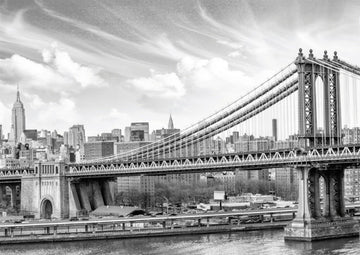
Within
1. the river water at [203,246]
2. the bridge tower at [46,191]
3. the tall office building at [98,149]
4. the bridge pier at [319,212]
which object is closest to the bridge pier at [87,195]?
the bridge tower at [46,191]

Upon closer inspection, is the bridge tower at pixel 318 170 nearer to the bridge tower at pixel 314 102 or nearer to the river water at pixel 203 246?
the bridge tower at pixel 314 102

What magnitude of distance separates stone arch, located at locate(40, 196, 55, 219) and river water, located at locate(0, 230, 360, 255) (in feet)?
74.1

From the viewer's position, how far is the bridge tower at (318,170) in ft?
191

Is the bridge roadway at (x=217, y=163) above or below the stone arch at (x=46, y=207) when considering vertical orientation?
above

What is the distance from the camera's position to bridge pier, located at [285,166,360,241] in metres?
58.2

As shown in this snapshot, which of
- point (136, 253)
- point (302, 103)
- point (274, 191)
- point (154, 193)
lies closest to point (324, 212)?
point (302, 103)

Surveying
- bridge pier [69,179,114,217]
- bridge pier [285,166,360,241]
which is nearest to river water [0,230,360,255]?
bridge pier [285,166,360,241]

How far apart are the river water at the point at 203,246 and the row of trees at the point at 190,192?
40.2 m

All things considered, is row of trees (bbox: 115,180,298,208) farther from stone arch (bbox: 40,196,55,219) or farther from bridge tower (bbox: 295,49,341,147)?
bridge tower (bbox: 295,49,341,147)

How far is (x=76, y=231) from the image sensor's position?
68.0m

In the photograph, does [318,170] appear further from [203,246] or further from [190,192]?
[190,192]

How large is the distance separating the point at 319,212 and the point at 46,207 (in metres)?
37.2

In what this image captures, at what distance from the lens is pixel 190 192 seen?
11700 centimetres

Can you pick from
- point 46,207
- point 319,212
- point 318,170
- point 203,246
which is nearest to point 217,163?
point 318,170
